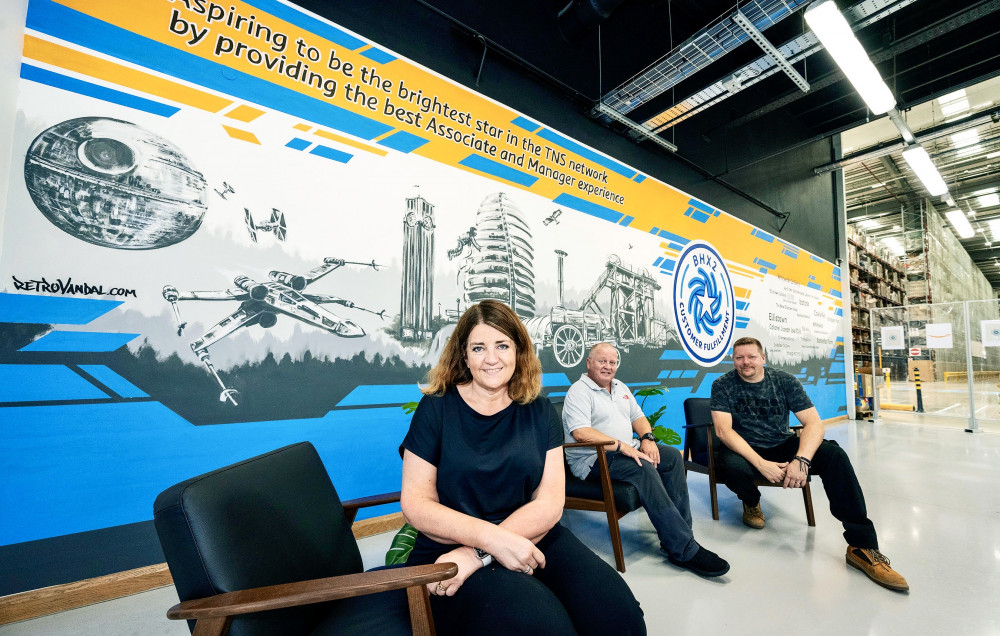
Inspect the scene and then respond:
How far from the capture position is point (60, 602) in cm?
178

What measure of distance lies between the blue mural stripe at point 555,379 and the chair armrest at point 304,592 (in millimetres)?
2682

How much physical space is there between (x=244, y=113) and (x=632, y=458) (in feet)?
9.05

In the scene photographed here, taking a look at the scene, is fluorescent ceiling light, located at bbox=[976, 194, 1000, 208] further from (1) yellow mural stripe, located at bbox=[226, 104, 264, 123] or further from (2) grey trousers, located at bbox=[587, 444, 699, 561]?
(1) yellow mural stripe, located at bbox=[226, 104, 264, 123]

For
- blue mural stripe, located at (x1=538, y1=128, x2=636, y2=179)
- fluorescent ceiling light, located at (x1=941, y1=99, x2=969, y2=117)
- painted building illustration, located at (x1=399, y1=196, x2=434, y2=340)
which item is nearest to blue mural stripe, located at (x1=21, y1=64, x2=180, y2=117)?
painted building illustration, located at (x1=399, y1=196, x2=434, y2=340)

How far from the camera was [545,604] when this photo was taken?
1007 mm

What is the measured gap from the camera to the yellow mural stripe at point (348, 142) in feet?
8.40

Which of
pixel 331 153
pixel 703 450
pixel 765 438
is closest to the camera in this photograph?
pixel 331 153

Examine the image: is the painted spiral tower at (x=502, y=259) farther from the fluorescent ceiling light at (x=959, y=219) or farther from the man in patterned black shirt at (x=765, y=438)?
the fluorescent ceiling light at (x=959, y=219)

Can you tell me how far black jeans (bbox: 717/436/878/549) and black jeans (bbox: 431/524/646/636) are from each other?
1.75 meters

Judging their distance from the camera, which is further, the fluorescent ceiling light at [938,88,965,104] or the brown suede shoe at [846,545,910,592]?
the fluorescent ceiling light at [938,88,965,104]

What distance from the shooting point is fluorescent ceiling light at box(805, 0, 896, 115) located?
10.2 feet

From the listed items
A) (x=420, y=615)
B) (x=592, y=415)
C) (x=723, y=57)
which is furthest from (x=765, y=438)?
(x=723, y=57)

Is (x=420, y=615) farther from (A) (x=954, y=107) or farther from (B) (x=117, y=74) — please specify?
(A) (x=954, y=107)

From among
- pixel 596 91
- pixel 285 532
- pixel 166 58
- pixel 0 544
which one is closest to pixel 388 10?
pixel 166 58
